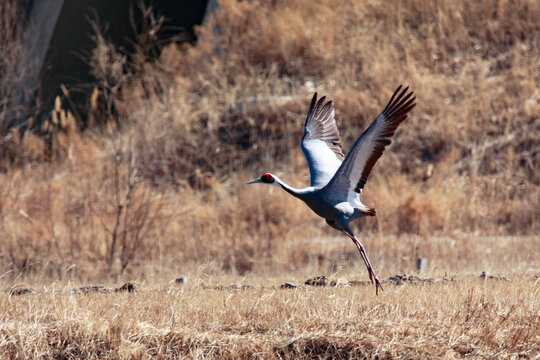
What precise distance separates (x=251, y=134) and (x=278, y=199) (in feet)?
11.5

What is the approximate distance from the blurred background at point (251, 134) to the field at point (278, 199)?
0.16 ft

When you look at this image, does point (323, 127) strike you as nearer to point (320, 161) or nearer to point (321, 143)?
point (321, 143)

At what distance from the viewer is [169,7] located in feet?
58.8

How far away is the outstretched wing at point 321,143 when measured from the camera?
7.49m

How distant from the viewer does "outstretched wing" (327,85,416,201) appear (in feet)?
21.0

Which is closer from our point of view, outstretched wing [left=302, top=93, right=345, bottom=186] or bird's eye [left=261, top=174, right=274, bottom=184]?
bird's eye [left=261, top=174, right=274, bottom=184]

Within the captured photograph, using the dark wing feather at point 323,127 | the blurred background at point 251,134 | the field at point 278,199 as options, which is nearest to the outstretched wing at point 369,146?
the field at point 278,199

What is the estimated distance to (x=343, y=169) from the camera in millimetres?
6598

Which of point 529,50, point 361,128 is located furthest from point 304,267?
point 529,50

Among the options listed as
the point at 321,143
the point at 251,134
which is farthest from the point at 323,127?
the point at 251,134

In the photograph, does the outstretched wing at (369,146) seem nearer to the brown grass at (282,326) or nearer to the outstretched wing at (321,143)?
the outstretched wing at (321,143)

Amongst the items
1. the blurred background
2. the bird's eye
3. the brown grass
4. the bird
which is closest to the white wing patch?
the bird

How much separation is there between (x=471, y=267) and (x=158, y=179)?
6620mm

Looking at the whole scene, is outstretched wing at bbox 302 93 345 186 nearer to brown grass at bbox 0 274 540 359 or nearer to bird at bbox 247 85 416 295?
bird at bbox 247 85 416 295
